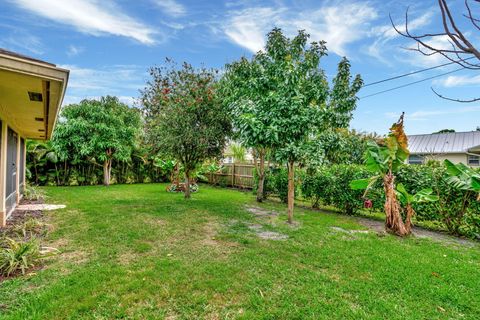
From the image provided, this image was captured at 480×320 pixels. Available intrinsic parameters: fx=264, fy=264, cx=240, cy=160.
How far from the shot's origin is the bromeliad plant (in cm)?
643

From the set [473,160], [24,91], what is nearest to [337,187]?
[24,91]

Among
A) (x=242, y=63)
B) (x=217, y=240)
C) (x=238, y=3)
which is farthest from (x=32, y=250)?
(x=238, y=3)

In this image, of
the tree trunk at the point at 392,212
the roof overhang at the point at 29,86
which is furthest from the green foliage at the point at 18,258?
the tree trunk at the point at 392,212

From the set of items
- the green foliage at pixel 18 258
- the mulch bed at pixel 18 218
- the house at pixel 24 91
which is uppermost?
the house at pixel 24 91

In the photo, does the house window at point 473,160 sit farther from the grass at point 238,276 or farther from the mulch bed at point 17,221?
the mulch bed at point 17,221

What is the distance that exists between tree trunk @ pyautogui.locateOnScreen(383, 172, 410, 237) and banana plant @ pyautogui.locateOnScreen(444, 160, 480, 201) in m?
1.32

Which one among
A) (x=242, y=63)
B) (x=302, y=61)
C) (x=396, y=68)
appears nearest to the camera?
(x=302, y=61)

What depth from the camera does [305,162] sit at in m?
7.11

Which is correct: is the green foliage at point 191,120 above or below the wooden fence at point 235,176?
above

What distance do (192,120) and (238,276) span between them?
21.3 feet

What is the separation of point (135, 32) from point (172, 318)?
11.0 m

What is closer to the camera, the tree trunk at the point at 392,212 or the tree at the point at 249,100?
Answer: the tree trunk at the point at 392,212

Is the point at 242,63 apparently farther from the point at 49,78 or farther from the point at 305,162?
the point at 49,78

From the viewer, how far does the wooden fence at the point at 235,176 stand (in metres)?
15.6
